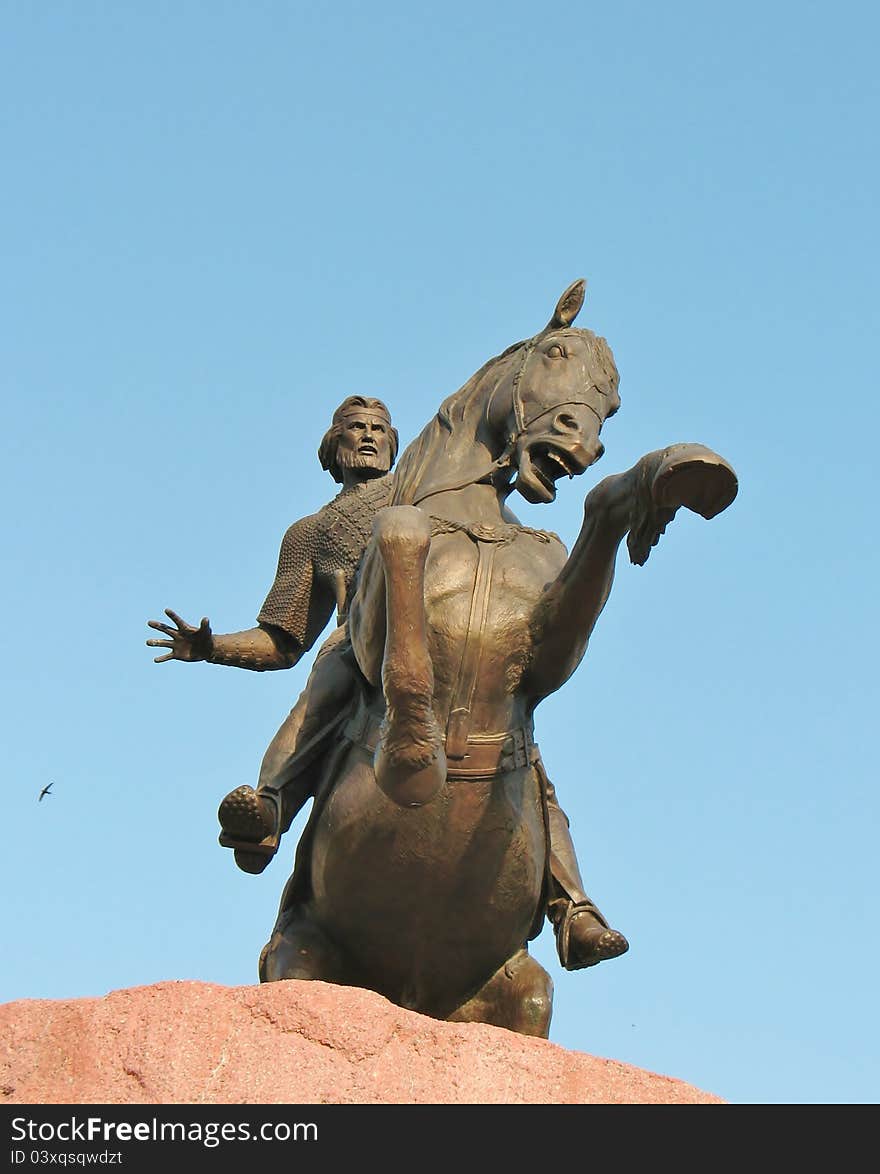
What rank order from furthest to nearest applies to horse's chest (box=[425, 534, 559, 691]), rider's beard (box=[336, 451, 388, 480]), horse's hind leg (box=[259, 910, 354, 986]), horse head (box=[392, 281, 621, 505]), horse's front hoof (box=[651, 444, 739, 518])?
rider's beard (box=[336, 451, 388, 480]) < horse head (box=[392, 281, 621, 505]) < horse's hind leg (box=[259, 910, 354, 986]) < horse's chest (box=[425, 534, 559, 691]) < horse's front hoof (box=[651, 444, 739, 518])

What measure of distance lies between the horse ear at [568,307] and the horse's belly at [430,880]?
219 centimetres

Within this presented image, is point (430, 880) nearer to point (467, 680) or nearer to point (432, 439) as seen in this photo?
point (467, 680)

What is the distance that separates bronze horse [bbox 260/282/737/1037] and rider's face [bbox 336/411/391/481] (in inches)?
41.9

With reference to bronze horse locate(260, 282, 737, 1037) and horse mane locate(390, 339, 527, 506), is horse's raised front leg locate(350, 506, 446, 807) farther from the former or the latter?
horse mane locate(390, 339, 527, 506)

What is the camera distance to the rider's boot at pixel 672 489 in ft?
28.9

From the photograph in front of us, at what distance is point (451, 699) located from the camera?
365 inches

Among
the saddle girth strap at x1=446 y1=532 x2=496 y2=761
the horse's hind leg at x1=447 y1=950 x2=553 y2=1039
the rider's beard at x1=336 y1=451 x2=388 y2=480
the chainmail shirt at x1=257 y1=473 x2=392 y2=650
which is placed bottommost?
the horse's hind leg at x1=447 y1=950 x2=553 y2=1039

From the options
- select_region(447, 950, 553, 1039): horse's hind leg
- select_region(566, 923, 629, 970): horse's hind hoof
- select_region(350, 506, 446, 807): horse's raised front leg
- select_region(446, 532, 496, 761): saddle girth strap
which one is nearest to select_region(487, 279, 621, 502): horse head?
select_region(446, 532, 496, 761): saddle girth strap

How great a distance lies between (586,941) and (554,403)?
237 centimetres

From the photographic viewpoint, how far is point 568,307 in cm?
1032

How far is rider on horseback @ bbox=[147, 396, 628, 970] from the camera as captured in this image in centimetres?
964

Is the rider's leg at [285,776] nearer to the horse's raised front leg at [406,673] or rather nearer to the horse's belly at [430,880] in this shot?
the horse's belly at [430,880]
